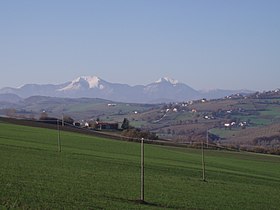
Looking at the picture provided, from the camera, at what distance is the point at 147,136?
7975cm

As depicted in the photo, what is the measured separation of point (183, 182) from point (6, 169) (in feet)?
30.6

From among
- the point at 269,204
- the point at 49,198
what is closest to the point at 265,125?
the point at 269,204

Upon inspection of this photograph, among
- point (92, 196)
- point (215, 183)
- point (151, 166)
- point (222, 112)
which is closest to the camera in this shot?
point (92, 196)

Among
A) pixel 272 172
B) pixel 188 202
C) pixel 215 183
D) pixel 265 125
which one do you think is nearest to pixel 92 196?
pixel 188 202

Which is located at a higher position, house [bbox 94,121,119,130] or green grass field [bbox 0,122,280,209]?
house [bbox 94,121,119,130]

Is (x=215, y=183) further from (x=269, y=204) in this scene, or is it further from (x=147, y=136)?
(x=147, y=136)

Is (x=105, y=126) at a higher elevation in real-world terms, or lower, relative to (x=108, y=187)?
Result: higher

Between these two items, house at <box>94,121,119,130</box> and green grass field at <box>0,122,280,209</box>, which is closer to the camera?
green grass field at <box>0,122,280,209</box>

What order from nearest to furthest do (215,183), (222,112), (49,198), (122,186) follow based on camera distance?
(49,198)
(122,186)
(215,183)
(222,112)

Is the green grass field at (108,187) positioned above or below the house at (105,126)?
below

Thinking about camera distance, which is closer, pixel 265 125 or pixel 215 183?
pixel 215 183

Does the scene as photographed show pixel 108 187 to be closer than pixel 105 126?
Yes

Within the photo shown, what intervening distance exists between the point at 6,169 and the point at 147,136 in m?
55.7

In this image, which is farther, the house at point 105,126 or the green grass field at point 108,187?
the house at point 105,126
